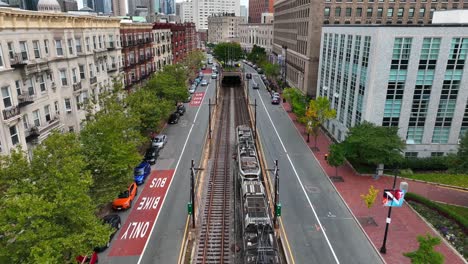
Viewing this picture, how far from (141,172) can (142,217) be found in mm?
8139

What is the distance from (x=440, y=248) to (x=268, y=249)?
50.5 feet

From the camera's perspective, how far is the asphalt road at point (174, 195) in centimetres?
2691

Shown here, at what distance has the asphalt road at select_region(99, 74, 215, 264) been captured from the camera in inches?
1059

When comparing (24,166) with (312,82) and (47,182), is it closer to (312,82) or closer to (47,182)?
(47,182)

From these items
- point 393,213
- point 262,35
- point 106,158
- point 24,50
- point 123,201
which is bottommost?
point 393,213

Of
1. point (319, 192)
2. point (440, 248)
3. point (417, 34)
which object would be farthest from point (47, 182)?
point (417, 34)

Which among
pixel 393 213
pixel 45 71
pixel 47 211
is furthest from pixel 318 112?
pixel 47 211

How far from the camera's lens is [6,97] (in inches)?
1134

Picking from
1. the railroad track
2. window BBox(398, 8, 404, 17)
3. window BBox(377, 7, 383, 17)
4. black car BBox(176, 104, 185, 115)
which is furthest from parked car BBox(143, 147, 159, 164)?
window BBox(398, 8, 404, 17)

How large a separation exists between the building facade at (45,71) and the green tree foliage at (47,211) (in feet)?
28.0

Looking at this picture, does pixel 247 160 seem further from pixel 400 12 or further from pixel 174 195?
pixel 400 12

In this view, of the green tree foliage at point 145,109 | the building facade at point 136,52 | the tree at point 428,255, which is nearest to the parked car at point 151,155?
the green tree foliage at point 145,109

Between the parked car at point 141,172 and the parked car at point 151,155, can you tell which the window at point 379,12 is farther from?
the parked car at point 141,172

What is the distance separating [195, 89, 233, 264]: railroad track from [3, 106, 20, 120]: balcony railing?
19.2 meters
